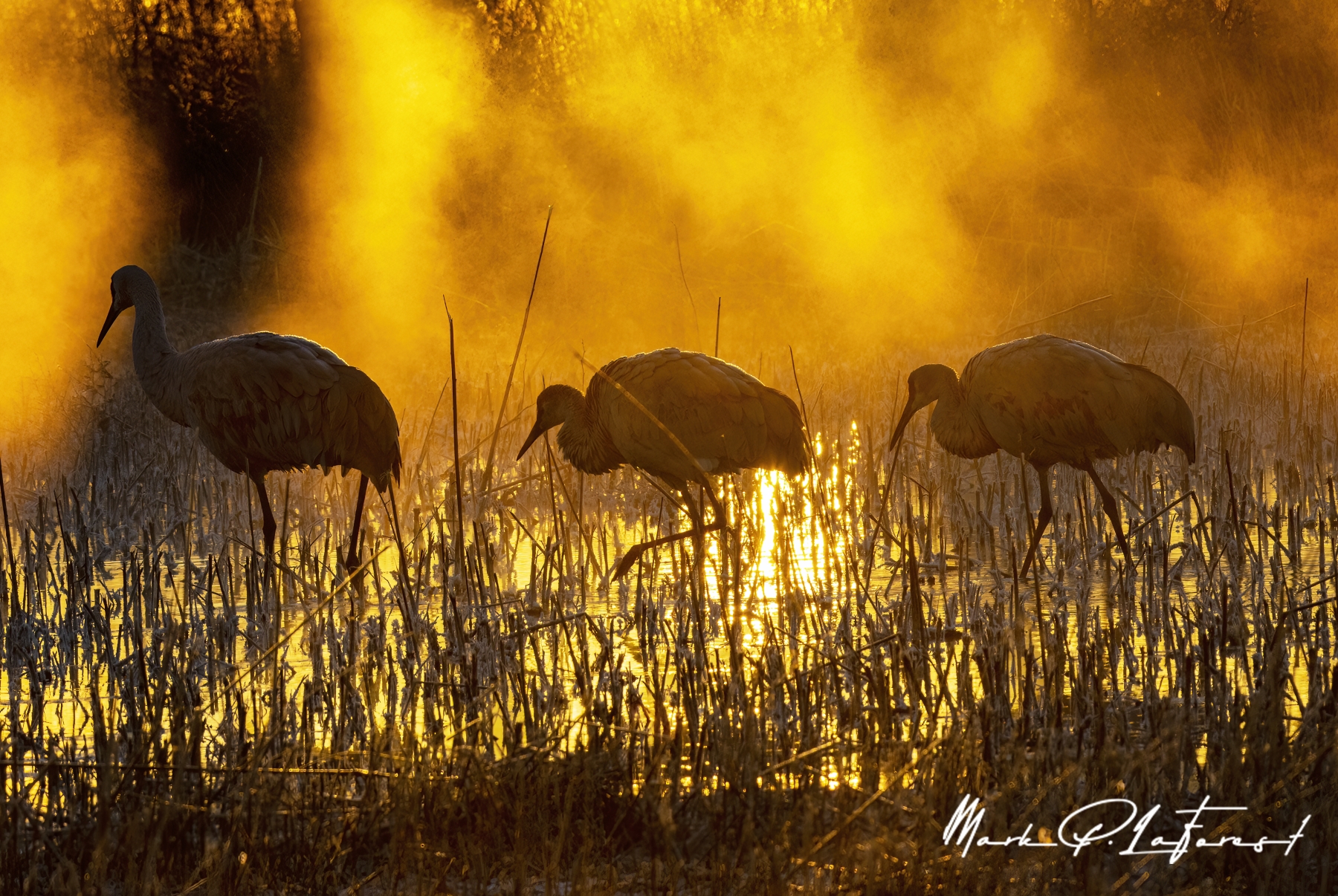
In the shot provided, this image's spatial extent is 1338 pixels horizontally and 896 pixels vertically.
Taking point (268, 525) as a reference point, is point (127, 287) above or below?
above

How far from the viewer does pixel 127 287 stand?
6.99 m

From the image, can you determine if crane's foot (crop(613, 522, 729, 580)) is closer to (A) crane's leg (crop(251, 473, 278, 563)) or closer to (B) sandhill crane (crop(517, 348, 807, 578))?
(B) sandhill crane (crop(517, 348, 807, 578))

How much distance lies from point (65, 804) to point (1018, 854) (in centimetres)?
183

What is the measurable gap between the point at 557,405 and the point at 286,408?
123 centimetres

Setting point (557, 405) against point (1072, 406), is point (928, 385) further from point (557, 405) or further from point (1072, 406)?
point (557, 405)

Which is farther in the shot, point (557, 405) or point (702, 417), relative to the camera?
point (557, 405)

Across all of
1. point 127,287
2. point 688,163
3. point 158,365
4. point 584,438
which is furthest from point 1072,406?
point 688,163

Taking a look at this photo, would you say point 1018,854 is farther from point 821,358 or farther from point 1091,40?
point 1091,40

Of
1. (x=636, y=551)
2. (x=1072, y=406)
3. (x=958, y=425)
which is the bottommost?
(x=636, y=551)

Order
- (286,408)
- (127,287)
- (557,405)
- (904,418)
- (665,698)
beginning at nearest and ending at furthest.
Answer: (665,698) < (286,408) < (904,418) < (557,405) < (127,287)

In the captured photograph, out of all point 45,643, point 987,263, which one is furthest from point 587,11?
point 45,643

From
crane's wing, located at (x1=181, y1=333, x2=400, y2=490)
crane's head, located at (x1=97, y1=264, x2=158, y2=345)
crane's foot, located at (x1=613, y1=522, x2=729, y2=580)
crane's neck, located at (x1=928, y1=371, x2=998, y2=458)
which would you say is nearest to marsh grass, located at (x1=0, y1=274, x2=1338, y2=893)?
crane's foot, located at (x1=613, y1=522, x2=729, y2=580)

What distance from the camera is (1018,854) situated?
2.72 m

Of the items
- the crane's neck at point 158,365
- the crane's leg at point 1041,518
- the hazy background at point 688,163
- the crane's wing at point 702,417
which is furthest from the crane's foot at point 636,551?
the hazy background at point 688,163
